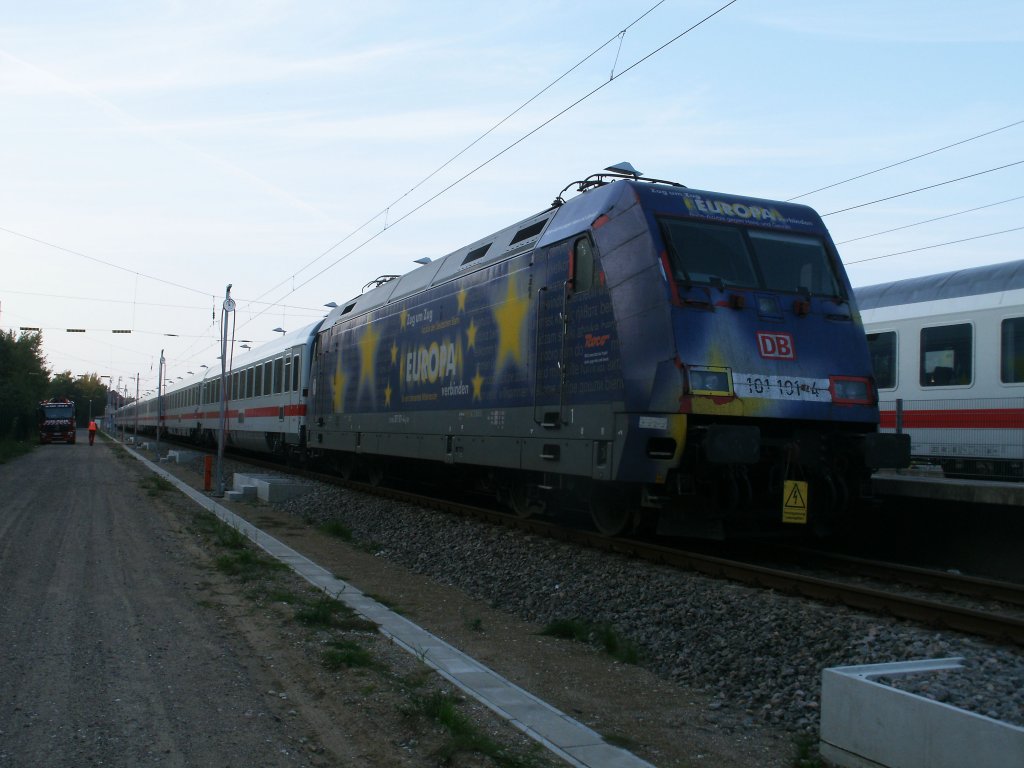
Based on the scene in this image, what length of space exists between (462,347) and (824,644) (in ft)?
25.5

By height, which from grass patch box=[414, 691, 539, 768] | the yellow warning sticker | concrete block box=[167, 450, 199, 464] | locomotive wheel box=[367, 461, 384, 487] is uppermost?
the yellow warning sticker

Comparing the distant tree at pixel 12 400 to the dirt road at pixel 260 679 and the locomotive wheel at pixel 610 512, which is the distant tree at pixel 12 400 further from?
the locomotive wheel at pixel 610 512

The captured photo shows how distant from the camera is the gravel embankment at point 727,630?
5207mm

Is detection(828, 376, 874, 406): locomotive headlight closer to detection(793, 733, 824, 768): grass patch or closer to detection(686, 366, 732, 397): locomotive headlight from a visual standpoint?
detection(686, 366, 732, 397): locomotive headlight

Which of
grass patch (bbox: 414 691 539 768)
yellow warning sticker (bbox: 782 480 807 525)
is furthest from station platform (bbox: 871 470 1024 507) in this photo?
grass patch (bbox: 414 691 539 768)

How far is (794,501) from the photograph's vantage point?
8641 mm

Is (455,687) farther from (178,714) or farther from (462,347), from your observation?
(462,347)

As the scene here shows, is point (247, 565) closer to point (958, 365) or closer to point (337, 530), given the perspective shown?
point (337, 530)

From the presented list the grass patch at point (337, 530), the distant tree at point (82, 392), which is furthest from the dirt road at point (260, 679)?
the distant tree at point (82, 392)

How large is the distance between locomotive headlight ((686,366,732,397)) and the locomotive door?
179cm

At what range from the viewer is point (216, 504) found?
1742cm

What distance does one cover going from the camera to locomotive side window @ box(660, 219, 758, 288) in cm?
885

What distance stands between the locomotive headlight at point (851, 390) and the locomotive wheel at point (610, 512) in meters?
2.45

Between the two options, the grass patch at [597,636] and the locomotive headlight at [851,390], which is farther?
the locomotive headlight at [851,390]
